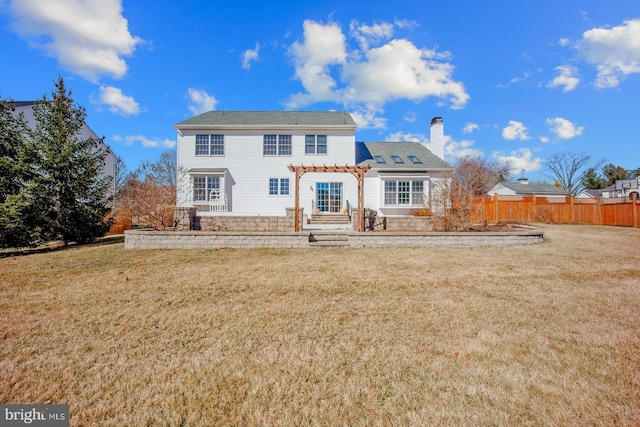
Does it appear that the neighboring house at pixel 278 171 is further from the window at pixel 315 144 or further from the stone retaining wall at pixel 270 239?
the stone retaining wall at pixel 270 239

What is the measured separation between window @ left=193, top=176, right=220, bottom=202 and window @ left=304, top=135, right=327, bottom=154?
587cm

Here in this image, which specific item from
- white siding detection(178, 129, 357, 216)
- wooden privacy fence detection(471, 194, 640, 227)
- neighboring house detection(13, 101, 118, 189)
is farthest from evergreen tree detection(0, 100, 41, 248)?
wooden privacy fence detection(471, 194, 640, 227)

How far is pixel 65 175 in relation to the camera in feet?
39.6

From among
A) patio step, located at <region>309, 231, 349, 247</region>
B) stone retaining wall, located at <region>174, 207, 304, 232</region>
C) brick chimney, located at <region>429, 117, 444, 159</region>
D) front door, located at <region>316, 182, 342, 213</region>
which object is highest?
brick chimney, located at <region>429, 117, 444, 159</region>

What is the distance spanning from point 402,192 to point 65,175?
1732cm

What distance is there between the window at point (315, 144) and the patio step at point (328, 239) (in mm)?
8182

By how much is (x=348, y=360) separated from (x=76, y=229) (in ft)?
47.3

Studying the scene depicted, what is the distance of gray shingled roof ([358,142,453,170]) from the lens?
17766mm

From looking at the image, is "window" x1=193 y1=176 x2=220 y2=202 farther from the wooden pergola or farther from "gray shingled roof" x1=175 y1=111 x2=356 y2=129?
the wooden pergola

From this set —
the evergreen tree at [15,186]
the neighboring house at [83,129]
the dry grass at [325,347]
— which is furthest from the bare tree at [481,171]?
the neighboring house at [83,129]

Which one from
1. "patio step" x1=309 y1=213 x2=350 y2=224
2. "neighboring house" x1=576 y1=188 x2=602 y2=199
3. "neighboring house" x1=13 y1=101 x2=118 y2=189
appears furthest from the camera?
"neighboring house" x1=576 y1=188 x2=602 y2=199

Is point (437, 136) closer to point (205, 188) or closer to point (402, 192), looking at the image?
point (402, 192)

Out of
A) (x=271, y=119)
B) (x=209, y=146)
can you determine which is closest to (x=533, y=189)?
(x=271, y=119)

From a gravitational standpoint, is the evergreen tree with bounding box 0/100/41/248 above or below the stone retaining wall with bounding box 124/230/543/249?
above
